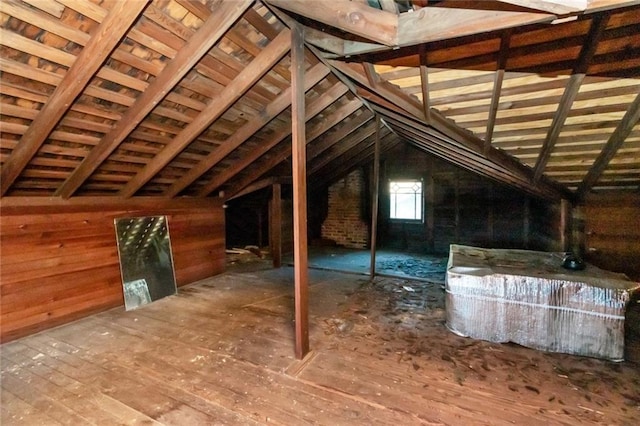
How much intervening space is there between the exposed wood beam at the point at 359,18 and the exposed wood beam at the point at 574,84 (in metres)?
1.02

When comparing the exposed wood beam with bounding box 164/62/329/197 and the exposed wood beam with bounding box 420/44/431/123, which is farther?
the exposed wood beam with bounding box 164/62/329/197

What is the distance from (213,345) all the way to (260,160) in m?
2.74

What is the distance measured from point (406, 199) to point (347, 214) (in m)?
1.49

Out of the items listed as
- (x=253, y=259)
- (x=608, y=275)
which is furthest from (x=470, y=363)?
(x=253, y=259)

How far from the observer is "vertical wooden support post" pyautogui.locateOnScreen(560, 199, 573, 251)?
4.17m

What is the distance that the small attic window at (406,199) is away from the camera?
719 cm

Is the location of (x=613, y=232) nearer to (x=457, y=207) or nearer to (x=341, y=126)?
(x=457, y=207)

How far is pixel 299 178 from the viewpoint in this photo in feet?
7.72

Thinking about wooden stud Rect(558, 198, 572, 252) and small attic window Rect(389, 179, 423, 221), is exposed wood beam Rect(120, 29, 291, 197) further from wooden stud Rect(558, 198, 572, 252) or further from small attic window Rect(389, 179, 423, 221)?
small attic window Rect(389, 179, 423, 221)

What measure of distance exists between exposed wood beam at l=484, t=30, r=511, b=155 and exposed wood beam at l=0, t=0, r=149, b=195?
201 centimetres

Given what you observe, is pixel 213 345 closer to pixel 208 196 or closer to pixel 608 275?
pixel 208 196

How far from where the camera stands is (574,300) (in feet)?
7.78

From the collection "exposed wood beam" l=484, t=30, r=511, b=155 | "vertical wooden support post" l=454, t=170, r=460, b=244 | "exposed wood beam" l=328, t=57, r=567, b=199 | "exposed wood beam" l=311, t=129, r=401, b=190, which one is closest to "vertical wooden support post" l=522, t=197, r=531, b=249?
"vertical wooden support post" l=454, t=170, r=460, b=244

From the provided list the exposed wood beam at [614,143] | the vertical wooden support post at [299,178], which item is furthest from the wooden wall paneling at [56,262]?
the exposed wood beam at [614,143]
